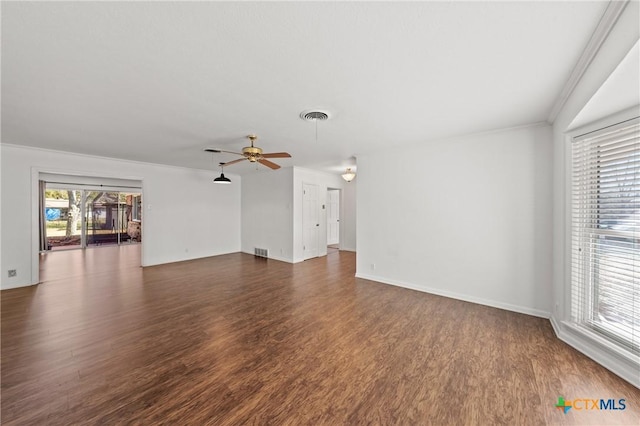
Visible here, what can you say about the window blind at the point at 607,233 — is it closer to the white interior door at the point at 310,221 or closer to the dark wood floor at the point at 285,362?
the dark wood floor at the point at 285,362

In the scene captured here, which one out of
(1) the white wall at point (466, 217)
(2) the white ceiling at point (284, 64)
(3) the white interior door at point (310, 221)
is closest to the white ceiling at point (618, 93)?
(2) the white ceiling at point (284, 64)

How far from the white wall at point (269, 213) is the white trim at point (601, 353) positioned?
5.09 metres

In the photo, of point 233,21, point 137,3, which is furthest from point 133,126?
point 233,21

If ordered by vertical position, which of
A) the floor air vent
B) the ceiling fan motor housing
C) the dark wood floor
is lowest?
the dark wood floor

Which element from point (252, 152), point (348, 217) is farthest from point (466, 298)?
point (348, 217)

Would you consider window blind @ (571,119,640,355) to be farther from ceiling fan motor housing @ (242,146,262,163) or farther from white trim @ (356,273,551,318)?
ceiling fan motor housing @ (242,146,262,163)

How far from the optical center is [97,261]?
21.6 feet

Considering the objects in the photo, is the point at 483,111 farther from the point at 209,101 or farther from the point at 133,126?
the point at 133,126

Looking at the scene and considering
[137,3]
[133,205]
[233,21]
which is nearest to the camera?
[137,3]

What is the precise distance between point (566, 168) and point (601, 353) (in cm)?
182

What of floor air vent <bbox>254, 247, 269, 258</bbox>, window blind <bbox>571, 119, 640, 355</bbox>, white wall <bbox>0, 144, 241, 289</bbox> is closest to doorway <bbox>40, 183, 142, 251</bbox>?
white wall <bbox>0, 144, 241, 289</bbox>

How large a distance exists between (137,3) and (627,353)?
14.1 ft

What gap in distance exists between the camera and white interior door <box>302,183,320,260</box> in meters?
6.65

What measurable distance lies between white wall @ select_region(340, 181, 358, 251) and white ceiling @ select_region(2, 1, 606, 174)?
484cm
